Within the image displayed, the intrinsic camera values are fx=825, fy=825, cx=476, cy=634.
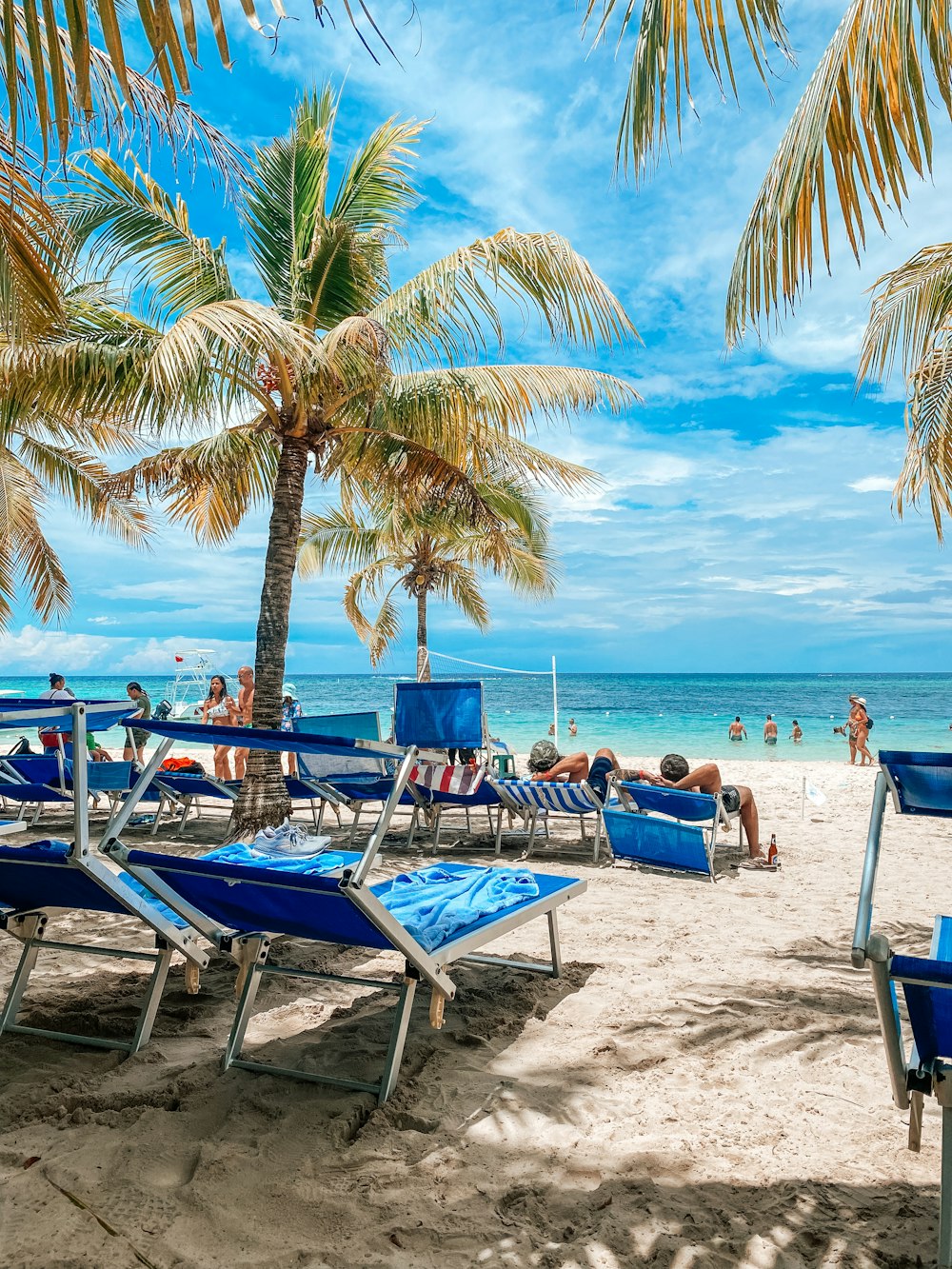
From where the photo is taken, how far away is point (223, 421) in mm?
7223

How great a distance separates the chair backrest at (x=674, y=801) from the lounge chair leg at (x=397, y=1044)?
385 centimetres

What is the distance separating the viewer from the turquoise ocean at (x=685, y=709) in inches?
1172

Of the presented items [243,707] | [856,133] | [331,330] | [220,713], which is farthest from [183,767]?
[856,133]

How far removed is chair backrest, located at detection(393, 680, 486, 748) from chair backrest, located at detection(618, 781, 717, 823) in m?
1.53

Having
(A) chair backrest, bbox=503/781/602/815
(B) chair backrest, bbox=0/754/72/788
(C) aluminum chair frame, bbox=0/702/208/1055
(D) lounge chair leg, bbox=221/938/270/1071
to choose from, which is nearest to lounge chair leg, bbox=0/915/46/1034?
(C) aluminum chair frame, bbox=0/702/208/1055

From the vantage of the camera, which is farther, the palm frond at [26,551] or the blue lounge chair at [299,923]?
the palm frond at [26,551]

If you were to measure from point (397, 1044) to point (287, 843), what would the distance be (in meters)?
1.65

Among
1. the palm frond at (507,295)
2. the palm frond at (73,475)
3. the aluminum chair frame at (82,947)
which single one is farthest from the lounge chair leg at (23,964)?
the palm frond at (73,475)

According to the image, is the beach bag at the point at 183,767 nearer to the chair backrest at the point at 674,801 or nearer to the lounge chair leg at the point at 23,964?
the chair backrest at the point at 674,801

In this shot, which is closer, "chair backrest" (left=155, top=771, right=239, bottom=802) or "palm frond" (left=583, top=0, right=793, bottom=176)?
"palm frond" (left=583, top=0, right=793, bottom=176)

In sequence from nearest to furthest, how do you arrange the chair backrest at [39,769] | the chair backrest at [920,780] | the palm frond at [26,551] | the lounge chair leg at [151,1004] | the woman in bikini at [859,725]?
the chair backrest at [920,780] → the lounge chair leg at [151,1004] → the chair backrest at [39,769] → the palm frond at [26,551] → the woman in bikini at [859,725]

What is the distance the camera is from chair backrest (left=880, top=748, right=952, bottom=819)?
2150 millimetres

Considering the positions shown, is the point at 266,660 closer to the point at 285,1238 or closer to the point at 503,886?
the point at 503,886

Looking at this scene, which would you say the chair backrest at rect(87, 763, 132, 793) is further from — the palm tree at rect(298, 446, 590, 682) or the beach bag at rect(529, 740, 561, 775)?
the palm tree at rect(298, 446, 590, 682)
